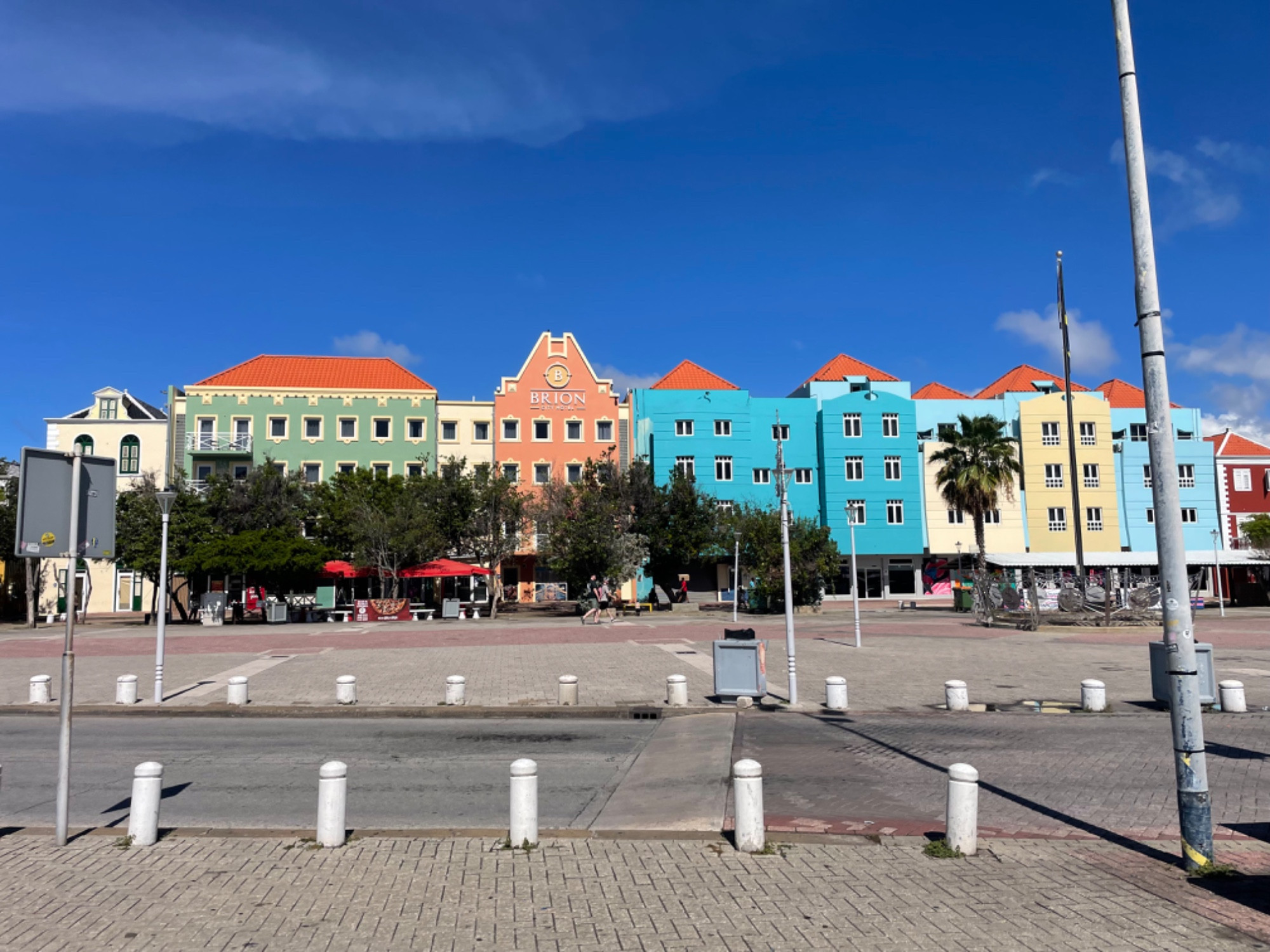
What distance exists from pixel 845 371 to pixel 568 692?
164 feet

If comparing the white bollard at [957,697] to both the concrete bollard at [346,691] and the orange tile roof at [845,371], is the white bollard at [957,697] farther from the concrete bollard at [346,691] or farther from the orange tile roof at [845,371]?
the orange tile roof at [845,371]

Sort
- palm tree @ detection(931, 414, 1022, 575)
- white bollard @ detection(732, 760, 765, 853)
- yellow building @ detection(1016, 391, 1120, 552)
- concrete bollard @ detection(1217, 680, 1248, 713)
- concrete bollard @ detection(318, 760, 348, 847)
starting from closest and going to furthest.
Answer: white bollard @ detection(732, 760, 765, 853), concrete bollard @ detection(318, 760, 348, 847), concrete bollard @ detection(1217, 680, 1248, 713), palm tree @ detection(931, 414, 1022, 575), yellow building @ detection(1016, 391, 1120, 552)

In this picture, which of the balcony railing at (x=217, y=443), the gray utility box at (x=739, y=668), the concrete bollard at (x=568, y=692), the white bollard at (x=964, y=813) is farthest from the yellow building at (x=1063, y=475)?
the white bollard at (x=964, y=813)

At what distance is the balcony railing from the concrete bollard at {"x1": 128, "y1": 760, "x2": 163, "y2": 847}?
48269 mm

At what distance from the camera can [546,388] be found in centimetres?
5488

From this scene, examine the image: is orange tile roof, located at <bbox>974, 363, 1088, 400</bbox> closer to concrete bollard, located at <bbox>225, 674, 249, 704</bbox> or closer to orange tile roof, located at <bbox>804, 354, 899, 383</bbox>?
orange tile roof, located at <bbox>804, 354, 899, 383</bbox>

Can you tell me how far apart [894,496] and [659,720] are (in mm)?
43713

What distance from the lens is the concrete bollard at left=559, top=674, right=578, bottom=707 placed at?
1474 cm

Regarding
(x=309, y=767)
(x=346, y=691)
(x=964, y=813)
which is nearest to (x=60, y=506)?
(x=309, y=767)

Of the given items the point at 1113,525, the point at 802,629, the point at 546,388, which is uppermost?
the point at 546,388

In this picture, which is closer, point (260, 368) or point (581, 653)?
point (581, 653)

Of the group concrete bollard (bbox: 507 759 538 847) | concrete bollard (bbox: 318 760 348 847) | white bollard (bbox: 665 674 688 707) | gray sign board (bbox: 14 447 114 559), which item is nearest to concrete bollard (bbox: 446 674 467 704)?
white bollard (bbox: 665 674 688 707)

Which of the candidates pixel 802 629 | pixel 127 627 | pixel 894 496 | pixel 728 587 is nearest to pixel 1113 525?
pixel 894 496

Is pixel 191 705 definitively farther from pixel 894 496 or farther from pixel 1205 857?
pixel 894 496
